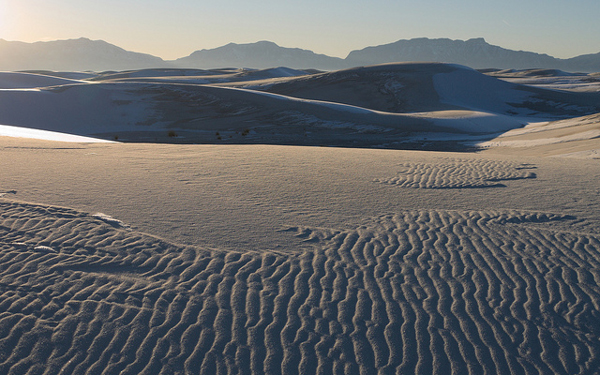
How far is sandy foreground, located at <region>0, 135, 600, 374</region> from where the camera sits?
393 cm

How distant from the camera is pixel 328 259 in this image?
5.50 metres

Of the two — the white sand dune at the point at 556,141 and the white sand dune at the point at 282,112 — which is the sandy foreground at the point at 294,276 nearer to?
the white sand dune at the point at 556,141

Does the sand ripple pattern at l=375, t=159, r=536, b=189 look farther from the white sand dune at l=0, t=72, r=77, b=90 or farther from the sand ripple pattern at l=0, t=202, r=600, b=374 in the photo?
the white sand dune at l=0, t=72, r=77, b=90

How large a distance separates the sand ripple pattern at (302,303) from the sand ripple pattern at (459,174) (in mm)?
2890

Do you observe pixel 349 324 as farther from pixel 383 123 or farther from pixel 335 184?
pixel 383 123

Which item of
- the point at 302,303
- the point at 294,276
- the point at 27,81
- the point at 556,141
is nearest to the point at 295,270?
the point at 294,276

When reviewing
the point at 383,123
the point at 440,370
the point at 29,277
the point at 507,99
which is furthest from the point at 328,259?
the point at 507,99

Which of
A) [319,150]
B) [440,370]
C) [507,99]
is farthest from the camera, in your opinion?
[507,99]

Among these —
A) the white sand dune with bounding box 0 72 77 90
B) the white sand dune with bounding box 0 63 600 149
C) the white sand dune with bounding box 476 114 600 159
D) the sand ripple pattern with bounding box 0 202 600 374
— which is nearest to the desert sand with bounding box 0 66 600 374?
the sand ripple pattern with bounding box 0 202 600 374

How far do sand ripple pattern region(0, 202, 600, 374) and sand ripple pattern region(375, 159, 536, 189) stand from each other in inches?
114

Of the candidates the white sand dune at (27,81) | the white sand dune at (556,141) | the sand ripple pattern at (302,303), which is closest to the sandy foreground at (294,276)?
the sand ripple pattern at (302,303)

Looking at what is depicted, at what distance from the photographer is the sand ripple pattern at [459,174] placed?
9062mm

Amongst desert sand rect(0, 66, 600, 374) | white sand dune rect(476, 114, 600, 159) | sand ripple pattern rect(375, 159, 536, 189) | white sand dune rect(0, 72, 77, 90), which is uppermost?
desert sand rect(0, 66, 600, 374)

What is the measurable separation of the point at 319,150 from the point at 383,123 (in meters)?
12.6
